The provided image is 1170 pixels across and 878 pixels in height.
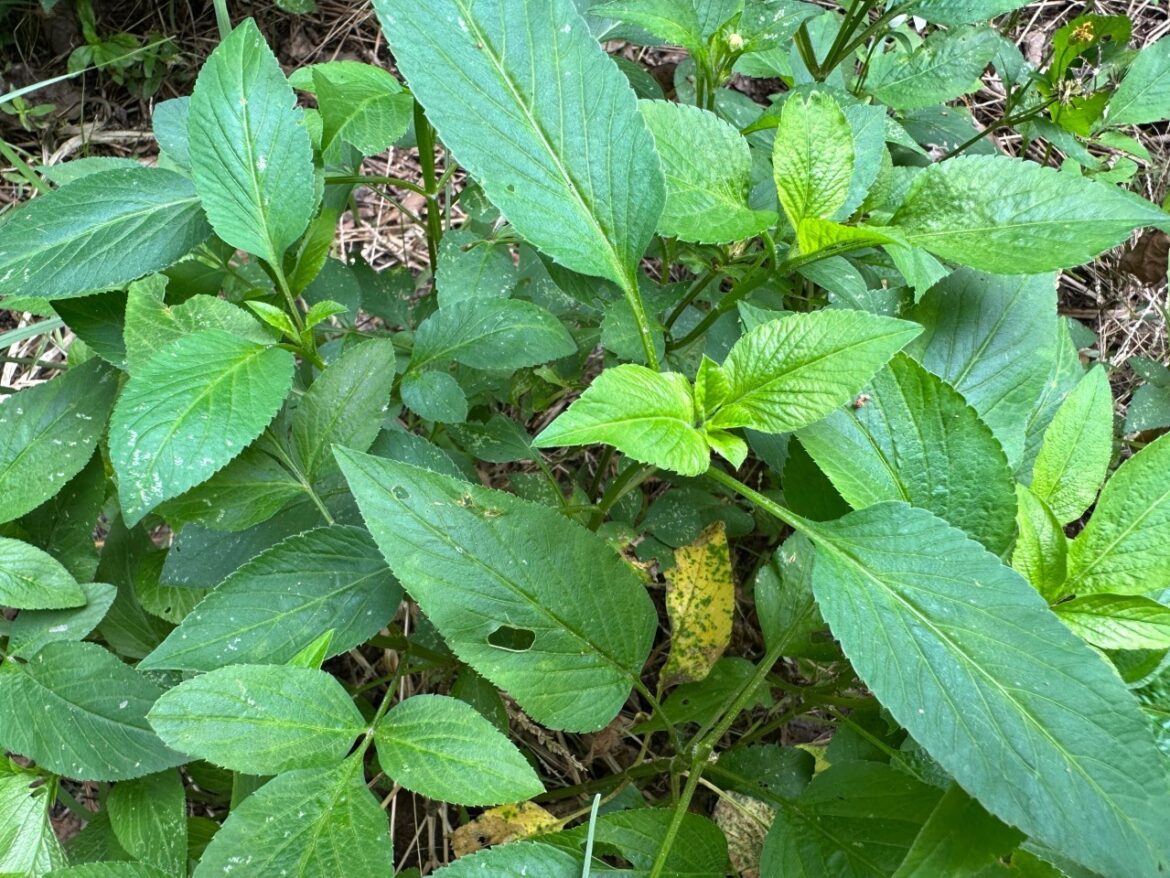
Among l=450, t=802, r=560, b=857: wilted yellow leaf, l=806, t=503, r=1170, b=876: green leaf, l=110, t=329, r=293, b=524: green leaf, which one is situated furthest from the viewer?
l=450, t=802, r=560, b=857: wilted yellow leaf

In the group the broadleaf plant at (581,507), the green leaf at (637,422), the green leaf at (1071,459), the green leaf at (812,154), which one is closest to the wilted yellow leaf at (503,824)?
the broadleaf plant at (581,507)

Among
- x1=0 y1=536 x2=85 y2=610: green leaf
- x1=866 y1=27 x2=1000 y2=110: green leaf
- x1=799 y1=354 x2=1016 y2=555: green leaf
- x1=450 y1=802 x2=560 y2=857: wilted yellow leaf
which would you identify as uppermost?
x1=866 y1=27 x2=1000 y2=110: green leaf

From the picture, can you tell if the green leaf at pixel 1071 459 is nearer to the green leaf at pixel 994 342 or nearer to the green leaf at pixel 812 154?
the green leaf at pixel 994 342

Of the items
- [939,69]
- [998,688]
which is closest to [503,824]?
[998,688]

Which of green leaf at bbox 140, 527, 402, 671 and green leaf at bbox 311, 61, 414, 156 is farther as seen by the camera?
green leaf at bbox 311, 61, 414, 156

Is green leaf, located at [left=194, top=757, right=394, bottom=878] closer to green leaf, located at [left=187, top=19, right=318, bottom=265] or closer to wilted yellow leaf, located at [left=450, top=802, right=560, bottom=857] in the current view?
wilted yellow leaf, located at [left=450, top=802, right=560, bottom=857]

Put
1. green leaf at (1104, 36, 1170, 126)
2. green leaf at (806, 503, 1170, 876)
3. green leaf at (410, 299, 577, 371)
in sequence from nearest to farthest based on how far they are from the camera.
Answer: green leaf at (806, 503, 1170, 876) < green leaf at (410, 299, 577, 371) < green leaf at (1104, 36, 1170, 126)

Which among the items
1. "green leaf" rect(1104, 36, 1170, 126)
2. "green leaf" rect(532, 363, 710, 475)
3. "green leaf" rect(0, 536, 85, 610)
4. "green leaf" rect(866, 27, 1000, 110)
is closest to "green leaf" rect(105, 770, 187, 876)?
"green leaf" rect(0, 536, 85, 610)
